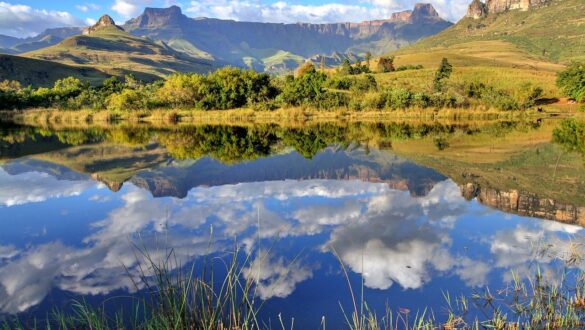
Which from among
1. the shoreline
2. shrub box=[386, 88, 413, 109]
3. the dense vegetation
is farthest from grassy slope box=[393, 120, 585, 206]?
the dense vegetation

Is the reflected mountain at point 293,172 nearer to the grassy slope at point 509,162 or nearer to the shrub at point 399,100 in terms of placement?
the grassy slope at point 509,162

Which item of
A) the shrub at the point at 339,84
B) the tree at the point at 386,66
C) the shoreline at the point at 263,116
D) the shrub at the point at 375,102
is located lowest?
the shoreline at the point at 263,116

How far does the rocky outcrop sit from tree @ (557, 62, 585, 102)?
145 ft

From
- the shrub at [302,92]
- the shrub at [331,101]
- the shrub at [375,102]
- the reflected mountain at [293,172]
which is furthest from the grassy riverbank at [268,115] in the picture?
the reflected mountain at [293,172]

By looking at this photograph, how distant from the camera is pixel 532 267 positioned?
7695mm

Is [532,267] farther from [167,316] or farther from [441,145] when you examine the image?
[441,145]

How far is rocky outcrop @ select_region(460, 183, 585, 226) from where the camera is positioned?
11039 millimetres

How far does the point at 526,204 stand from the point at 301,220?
6133 mm

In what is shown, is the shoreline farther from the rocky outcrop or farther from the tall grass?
the tall grass

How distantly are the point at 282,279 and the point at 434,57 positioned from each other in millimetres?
114949

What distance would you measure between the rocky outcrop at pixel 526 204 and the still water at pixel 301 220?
0.05 meters

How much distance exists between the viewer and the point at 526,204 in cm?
1230

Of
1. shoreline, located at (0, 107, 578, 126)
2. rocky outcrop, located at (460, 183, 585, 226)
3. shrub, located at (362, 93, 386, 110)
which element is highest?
rocky outcrop, located at (460, 183, 585, 226)

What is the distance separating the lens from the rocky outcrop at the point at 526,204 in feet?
36.2
